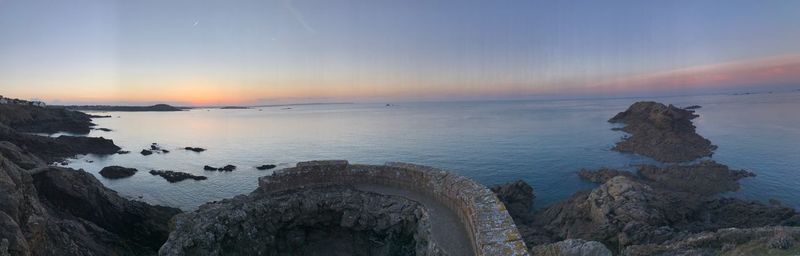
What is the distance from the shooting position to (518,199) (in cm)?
2911

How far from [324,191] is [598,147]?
162 ft

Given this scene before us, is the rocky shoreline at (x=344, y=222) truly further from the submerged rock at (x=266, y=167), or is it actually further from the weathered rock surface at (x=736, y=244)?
the submerged rock at (x=266, y=167)

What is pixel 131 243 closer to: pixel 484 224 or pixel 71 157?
pixel 484 224

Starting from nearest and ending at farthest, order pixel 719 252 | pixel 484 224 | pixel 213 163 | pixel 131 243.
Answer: pixel 484 224 < pixel 719 252 < pixel 131 243 < pixel 213 163

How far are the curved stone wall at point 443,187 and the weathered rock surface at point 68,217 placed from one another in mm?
6859

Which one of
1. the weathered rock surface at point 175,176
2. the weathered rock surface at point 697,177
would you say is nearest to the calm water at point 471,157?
the weathered rock surface at point 175,176

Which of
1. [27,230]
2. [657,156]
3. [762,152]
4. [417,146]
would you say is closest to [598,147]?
[657,156]

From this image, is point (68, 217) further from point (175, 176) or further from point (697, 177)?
point (697, 177)

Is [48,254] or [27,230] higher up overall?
[27,230]

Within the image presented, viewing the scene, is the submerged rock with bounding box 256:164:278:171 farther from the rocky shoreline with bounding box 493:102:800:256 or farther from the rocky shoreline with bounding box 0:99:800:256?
the rocky shoreline with bounding box 493:102:800:256

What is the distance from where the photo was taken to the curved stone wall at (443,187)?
1007 centimetres

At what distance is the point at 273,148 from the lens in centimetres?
6181

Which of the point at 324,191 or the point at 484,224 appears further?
the point at 324,191

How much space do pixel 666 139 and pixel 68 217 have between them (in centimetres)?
5945
